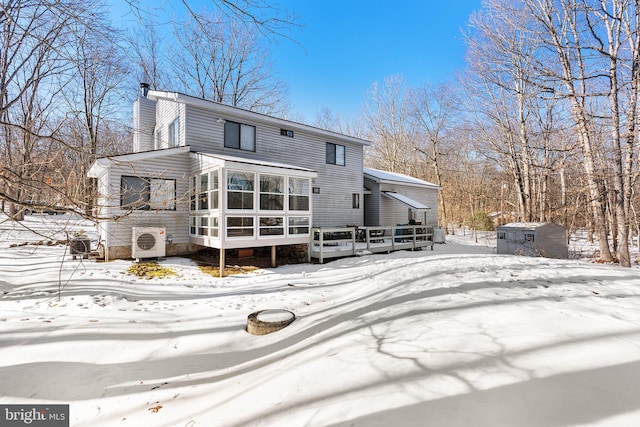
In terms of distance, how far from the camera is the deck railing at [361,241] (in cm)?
993

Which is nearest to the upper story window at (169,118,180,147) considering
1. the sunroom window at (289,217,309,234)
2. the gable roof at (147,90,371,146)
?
the gable roof at (147,90,371,146)

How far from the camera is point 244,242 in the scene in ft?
27.3

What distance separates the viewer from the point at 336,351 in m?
3.26

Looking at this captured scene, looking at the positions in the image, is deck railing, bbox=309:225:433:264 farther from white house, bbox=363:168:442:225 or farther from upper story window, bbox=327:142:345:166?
upper story window, bbox=327:142:345:166

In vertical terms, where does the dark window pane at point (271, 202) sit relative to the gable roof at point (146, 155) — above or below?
below

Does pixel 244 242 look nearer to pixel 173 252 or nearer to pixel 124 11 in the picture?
pixel 173 252

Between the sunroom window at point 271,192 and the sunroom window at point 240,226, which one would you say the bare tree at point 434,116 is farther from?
the sunroom window at point 240,226

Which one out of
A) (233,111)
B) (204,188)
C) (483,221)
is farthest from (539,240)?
(233,111)

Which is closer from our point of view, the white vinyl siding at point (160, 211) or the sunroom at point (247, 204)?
the sunroom at point (247, 204)

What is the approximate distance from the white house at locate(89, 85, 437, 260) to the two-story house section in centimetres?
3

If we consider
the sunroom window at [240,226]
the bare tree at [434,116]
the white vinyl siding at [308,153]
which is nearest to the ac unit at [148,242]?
the sunroom window at [240,226]

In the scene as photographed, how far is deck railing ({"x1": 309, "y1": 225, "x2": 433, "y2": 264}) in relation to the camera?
9.93m

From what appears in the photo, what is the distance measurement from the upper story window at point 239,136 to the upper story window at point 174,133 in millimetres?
1779

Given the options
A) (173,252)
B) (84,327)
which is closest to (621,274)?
(84,327)
